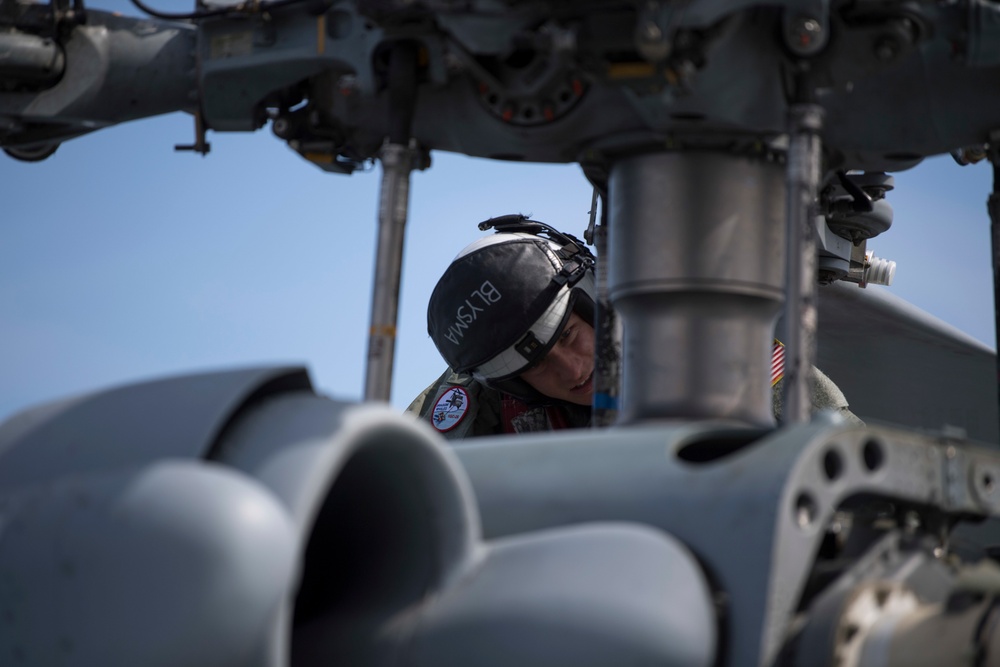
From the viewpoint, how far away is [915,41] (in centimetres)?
302

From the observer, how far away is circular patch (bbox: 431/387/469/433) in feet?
21.0

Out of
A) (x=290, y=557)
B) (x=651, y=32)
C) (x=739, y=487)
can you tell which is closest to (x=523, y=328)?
(x=651, y=32)

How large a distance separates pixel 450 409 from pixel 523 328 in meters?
0.84

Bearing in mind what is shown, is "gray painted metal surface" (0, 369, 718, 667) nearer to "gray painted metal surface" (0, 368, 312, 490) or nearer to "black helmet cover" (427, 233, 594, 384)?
"gray painted metal surface" (0, 368, 312, 490)

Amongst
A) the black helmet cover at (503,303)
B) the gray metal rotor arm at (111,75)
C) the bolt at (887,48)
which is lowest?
the black helmet cover at (503,303)

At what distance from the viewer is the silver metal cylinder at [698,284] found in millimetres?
3053

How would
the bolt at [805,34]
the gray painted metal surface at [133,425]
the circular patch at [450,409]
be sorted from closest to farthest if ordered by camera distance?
the gray painted metal surface at [133,425], the bolt at [805,34], the circular patch at [450,409]

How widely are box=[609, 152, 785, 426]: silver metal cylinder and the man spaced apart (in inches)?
95.8

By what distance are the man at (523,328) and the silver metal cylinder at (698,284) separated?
7.98 ft

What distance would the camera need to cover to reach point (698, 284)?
3049mm

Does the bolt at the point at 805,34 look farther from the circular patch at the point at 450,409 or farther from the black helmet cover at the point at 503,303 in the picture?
the circular patch at the point at 450,409

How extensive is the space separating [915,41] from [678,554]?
160 cm

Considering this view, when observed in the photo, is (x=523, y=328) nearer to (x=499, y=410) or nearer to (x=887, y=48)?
(x=499, y=410)

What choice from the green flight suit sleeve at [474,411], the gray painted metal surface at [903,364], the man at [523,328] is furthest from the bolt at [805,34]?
the green flight suit sleeve at [474,411]
